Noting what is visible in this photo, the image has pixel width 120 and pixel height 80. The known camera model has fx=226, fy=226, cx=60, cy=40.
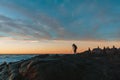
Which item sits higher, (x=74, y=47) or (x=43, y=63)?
(x=74, y=47)

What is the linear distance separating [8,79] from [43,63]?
3.82 metres

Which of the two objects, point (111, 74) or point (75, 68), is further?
point (111, 74)

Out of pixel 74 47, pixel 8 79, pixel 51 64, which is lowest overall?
pixel 8 79

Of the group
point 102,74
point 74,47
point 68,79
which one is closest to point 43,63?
point 68,79

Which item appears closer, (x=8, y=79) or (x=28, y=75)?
(x=28, y=75)

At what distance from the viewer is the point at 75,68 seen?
21797 millimetres

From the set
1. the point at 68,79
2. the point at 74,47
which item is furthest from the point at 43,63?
the point at 74,47

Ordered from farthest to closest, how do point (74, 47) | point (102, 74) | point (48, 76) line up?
point (74, 47), point (102, 74), point (48, 76)

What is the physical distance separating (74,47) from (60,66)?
2241cm

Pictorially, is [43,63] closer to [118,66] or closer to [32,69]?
[32,69]

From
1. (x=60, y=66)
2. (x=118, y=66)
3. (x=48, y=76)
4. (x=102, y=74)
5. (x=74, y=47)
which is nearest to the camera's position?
(x=48, y=76)

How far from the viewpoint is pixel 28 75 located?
67.4ft

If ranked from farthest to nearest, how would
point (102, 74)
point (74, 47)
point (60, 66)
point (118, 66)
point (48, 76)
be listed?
point (74, 47), point (118, 66), point (102, 74), point (60, 66), point (48, 76)

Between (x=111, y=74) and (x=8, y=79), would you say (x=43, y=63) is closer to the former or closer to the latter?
(x=8, y=79)
